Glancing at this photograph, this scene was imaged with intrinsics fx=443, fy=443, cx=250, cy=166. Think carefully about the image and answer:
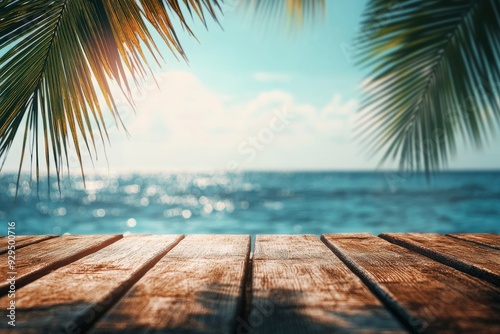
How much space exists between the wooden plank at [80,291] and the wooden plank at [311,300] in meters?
0.26

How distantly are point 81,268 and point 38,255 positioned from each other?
298 mm

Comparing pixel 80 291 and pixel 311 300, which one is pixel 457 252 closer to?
pixel 311 300

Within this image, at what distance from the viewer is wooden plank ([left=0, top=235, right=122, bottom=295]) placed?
1159mm

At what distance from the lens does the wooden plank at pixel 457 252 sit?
1.16 m

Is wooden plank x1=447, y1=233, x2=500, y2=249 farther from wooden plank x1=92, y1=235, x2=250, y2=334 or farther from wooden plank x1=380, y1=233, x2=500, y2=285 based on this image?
wooden plank x1=92, y1=235, x2=250, y2=334

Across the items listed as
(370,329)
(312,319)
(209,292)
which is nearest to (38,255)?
(209,292)

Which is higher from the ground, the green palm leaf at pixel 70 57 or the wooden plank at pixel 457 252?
the green palm leaf at pixel 70 57

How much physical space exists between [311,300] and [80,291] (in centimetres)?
51

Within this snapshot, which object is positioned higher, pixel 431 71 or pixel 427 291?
pixel 431 71

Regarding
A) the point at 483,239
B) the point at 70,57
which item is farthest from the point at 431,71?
the point at 70,57

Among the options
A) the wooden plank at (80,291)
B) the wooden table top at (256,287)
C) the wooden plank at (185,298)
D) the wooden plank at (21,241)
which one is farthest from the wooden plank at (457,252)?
the wooden plank at (21,241)

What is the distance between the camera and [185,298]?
37.1 inches

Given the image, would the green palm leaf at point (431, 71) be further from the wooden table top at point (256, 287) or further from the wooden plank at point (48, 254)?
the wooden plank at point (48, 254)

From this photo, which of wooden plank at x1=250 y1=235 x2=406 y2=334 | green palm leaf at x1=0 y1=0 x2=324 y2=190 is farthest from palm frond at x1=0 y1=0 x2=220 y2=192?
wooden plank at x1=250 y1=235 x2=406 y2=334
